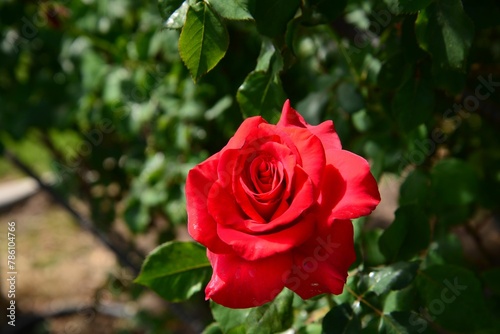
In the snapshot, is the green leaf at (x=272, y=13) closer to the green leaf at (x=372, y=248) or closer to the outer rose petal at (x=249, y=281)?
the outer rose petal at (x=249, y=281)

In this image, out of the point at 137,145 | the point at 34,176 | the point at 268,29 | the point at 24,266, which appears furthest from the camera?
the point at 24,266

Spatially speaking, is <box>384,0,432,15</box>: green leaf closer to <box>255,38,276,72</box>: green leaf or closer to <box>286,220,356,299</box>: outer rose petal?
<box>255,38,276,72</box>: green leaf

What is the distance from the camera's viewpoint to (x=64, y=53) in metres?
1.90

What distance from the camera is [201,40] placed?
74 centimetres

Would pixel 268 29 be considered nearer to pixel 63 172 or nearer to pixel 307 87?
pixel 307 87

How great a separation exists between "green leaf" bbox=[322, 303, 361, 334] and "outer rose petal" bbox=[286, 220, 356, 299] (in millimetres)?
166

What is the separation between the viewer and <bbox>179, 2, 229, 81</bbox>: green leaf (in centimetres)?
73

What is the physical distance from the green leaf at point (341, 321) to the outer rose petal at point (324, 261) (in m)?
0.17

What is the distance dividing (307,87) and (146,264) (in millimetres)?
653

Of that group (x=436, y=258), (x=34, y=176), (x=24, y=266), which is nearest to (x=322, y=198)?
(x=436, y=258)

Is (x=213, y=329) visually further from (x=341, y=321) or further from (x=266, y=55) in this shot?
(x=266, y=55)

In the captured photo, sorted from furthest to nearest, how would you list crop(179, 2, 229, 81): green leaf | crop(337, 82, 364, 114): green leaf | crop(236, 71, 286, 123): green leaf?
1. crop(337, 82, 364, 114): green leaf
2. crop(236, 71, 286, 123): green leaf
3. crop(179, 2, 229, 81): green leaf


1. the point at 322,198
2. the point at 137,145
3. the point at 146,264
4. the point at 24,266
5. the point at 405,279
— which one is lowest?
the point at 24,266

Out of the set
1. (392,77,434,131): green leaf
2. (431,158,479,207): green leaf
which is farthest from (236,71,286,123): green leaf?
(431,158,479,207): green leaf
